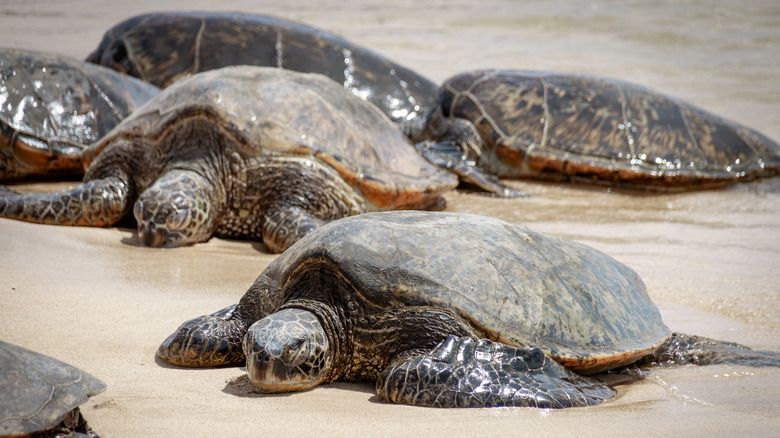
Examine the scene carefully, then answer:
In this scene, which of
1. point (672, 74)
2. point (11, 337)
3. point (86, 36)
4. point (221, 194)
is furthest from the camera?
point (86, 36)

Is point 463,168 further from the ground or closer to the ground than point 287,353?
closer to the ground

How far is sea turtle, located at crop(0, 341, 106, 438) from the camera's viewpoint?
2.01 m

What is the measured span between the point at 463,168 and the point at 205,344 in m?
4.35

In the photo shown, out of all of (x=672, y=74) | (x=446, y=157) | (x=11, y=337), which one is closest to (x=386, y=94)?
(x=446, y=157)

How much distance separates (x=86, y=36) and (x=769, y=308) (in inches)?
549

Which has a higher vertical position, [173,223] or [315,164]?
[315,164]

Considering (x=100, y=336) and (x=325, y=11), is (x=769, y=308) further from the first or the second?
(x=325, y=11)

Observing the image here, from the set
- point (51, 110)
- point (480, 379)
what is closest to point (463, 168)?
point (51, 110)

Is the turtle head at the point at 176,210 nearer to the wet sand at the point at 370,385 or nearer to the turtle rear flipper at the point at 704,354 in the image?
the wet sand at the point at 370,385

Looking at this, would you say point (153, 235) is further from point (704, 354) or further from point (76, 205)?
point (704, 354)

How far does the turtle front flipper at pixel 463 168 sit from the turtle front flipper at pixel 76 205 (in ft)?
8.75

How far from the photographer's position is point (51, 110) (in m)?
6.31

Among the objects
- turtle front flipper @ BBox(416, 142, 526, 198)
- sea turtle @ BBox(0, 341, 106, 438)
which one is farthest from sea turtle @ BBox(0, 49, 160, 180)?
sea turtle @ BBox(0, 341, 106, 438)

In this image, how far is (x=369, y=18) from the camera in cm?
1830
